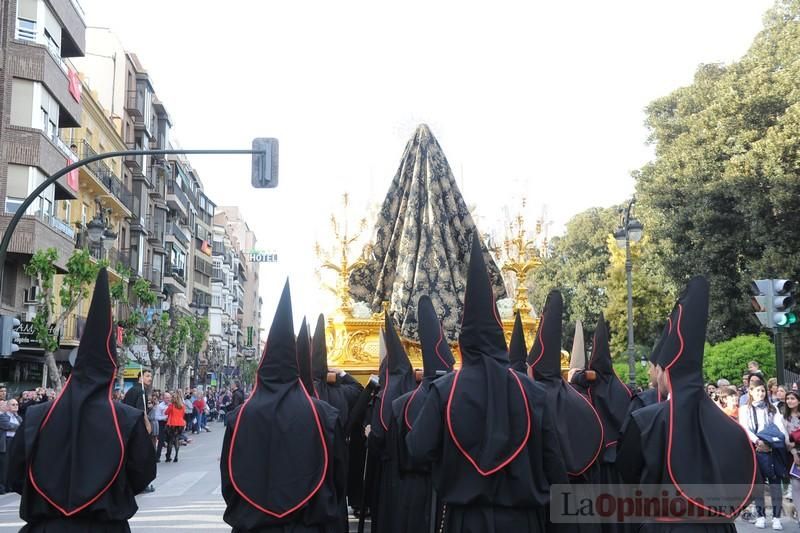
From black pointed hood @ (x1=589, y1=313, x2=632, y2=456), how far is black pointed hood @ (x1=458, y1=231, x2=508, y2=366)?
336 cm

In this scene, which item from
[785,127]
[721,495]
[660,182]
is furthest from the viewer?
[660,182]

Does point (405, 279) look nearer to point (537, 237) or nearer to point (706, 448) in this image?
point (537, 237)

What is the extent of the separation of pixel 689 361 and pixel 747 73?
2784 centimetres

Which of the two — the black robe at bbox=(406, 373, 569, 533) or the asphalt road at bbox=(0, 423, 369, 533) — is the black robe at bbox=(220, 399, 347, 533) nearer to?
the black robe at bbox=(406, 373, 569, 533)

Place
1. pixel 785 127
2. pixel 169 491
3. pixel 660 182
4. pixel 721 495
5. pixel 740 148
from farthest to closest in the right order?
pixel 660 182 < pixel 740 148 < pixel 785 127 < pixel 169 491 < pixel 721 495

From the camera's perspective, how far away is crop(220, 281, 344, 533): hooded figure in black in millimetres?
5766

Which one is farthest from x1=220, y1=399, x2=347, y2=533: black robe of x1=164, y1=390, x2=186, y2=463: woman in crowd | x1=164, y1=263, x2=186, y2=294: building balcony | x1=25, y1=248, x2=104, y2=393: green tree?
x1=164, y1=263, x2=186, y2=294: building balcony

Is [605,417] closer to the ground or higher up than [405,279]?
closer to the ground

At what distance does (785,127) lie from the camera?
26906 millimetres

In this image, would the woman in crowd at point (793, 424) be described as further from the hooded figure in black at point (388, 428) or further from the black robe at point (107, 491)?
the black robe at point (107, 491)

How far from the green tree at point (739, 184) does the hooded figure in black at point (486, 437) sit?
23.5 meters

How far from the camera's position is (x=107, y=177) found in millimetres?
46219

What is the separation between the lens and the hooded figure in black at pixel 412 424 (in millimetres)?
7145

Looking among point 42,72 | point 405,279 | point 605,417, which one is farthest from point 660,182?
point 605,417
